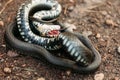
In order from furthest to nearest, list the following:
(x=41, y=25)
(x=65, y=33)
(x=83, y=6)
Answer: (x=83, y=6) < (x=41, y=25) < (x=65, y=33)

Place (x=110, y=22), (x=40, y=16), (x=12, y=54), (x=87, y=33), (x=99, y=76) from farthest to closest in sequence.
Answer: (x=110, y=22) → (x=87, y=33) → (x=40, y=16) → (x=12, y=54) → (x=99, y=76)

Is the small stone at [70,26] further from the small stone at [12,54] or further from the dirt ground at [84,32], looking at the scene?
the small stone at [12,54]

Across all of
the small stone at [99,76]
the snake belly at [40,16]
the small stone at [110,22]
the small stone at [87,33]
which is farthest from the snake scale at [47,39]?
the small stone at [110,22]

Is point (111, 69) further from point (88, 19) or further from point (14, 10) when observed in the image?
point (14, 10)

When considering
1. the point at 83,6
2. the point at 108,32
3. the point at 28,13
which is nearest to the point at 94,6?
the point at 83,6

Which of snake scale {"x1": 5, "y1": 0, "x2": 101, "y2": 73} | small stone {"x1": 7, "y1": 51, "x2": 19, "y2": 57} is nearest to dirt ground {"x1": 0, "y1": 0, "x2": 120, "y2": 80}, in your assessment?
small stone {"x1": 7, "y1": 51, "x2": 19, "y2": 57}

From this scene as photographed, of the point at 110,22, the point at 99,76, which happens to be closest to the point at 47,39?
the point at 99,76

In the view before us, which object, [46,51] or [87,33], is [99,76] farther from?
[87,33]
